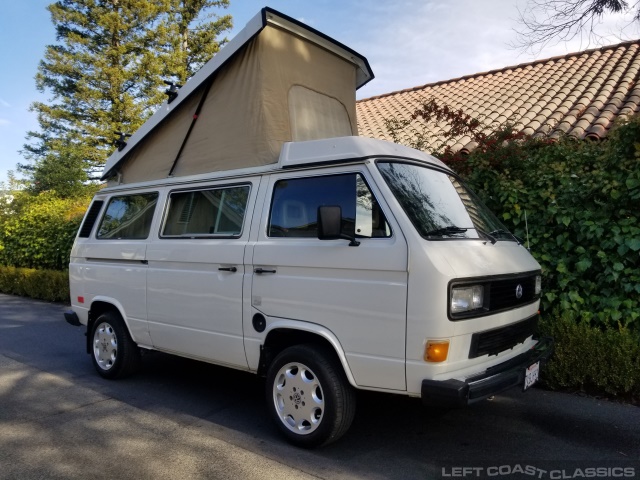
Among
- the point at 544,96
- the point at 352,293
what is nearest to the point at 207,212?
the point at 352,293

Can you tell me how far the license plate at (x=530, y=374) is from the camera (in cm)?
374

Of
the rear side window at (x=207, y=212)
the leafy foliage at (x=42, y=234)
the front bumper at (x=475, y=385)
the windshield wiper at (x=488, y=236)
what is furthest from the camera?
the leafy foliage at (x=42, y=234)

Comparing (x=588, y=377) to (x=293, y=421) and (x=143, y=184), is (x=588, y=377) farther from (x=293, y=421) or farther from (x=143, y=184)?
(x=143, y=184)

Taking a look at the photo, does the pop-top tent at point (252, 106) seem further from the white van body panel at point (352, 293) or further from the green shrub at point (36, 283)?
the green shrub at point (36, 283)

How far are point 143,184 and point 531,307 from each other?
163 inches

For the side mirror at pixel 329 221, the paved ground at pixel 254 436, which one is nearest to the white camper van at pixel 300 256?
the side mirror at pixel 329 221

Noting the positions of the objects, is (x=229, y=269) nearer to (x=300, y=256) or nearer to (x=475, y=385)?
(x=300, y=256)

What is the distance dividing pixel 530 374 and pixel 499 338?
404 millimetres

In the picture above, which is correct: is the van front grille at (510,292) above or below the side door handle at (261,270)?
below

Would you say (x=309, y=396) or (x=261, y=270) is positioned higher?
(x=261, y=270)

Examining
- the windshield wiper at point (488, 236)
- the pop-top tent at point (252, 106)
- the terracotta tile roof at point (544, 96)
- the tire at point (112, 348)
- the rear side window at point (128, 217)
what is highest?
the terracotta tile roof at point (544, 96)

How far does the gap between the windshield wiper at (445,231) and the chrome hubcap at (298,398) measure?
1.36 meters

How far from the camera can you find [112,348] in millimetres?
5738

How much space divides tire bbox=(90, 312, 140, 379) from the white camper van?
0.02 m
